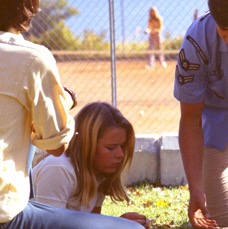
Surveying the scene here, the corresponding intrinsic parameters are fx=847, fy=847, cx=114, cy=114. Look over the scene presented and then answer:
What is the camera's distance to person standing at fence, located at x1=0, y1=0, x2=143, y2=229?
3059 mm

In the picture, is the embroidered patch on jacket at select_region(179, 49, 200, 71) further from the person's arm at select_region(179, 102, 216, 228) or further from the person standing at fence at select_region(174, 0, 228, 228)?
the person's arm at select_region(179, 102, 216, 228)

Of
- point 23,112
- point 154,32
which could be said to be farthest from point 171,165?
point 154,32

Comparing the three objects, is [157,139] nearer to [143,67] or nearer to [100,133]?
[100,133]

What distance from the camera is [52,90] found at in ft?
10.1

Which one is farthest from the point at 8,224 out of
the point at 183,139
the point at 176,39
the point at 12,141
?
the point at 176,39

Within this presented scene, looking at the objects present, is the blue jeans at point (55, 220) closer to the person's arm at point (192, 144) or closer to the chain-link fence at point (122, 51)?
the person's arm at point (192, 144)

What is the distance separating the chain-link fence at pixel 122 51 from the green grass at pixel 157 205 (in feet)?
2.92

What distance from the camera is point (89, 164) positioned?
14.0 ft

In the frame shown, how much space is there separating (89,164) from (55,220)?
42.9 inches

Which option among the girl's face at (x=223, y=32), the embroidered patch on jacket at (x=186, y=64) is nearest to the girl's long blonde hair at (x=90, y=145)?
the embroidered patch on jacket at (x=186, y=64)

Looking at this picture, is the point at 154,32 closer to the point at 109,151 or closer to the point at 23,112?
the point at 109,151

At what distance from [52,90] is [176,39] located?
11.3 meters

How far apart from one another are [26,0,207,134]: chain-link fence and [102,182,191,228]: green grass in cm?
89

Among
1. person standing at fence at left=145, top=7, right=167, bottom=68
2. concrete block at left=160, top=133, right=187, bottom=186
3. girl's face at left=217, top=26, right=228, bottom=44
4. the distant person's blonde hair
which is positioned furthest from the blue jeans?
person standing at fence at left=145, top=7, right=167, bottom=68
